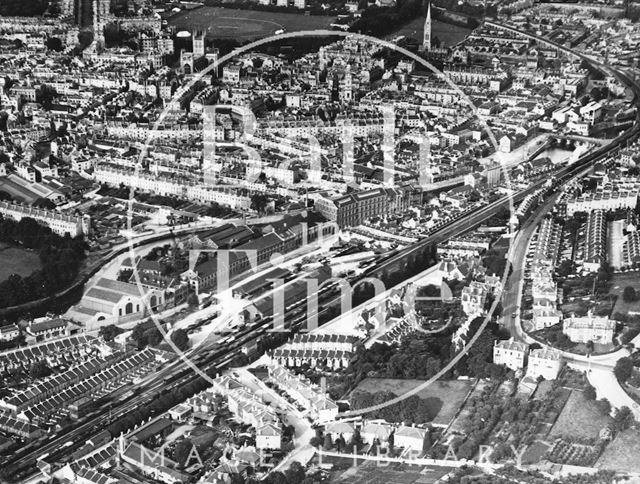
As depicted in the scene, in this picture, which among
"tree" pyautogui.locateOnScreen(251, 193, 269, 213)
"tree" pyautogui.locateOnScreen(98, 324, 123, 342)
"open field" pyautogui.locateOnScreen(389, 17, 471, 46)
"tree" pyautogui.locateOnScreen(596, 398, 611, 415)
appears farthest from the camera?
"open field" pyautogui.locateOnScreen(389, 17, 471, 46)

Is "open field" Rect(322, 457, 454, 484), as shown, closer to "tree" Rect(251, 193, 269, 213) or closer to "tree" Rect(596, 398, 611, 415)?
"tree" Rect(596, 398, 611, 415)

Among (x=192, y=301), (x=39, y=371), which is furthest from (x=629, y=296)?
(x=39, y=371)

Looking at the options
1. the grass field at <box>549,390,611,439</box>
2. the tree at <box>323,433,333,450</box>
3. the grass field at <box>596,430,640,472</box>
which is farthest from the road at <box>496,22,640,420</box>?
the tree at <box>323,433,333,450</box>

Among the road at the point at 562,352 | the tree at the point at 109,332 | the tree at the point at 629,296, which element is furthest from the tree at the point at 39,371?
the tree at the point at 629,296

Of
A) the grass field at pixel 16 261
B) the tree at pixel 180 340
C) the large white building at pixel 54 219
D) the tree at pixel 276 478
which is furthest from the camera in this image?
the large white building at pixel 54 219

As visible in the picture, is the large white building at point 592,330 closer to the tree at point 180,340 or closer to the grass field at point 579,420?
the grass field at point 579,420

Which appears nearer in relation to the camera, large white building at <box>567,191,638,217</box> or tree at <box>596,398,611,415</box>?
tree at <box>596,398,611,415</box>
